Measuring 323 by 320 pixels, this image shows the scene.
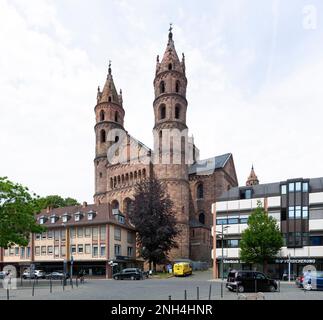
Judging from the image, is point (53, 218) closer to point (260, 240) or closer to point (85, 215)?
point (85, 215)

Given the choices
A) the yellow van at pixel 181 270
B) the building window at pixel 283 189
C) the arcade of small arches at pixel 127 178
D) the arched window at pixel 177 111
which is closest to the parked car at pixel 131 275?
the yellow van at pixel 181 270

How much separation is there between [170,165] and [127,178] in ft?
34.2

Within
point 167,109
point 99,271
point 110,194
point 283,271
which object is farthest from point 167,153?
point 283,271

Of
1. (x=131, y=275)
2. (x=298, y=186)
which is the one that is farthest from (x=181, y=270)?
(x=298, y=186)

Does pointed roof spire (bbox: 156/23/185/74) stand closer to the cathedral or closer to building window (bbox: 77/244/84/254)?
the cathedral

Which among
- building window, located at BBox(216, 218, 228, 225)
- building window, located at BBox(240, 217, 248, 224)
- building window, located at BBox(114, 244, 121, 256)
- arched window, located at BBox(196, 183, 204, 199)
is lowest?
building window, located at BBox(114, 244, 121, 256)

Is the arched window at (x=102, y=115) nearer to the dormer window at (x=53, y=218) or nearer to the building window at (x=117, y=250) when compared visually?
the dormer window at (x=53, y=218)

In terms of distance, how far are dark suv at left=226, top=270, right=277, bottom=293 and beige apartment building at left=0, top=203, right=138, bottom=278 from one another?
3160 cm

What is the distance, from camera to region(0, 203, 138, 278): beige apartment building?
61344 millimetres

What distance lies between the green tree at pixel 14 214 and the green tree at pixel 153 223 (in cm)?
2193

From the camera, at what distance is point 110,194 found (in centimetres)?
8350

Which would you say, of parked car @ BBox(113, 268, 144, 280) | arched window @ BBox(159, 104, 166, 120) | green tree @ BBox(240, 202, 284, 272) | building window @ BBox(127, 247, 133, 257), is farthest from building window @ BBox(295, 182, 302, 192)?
arched window @ BBox(159, 104, 166, 120)
